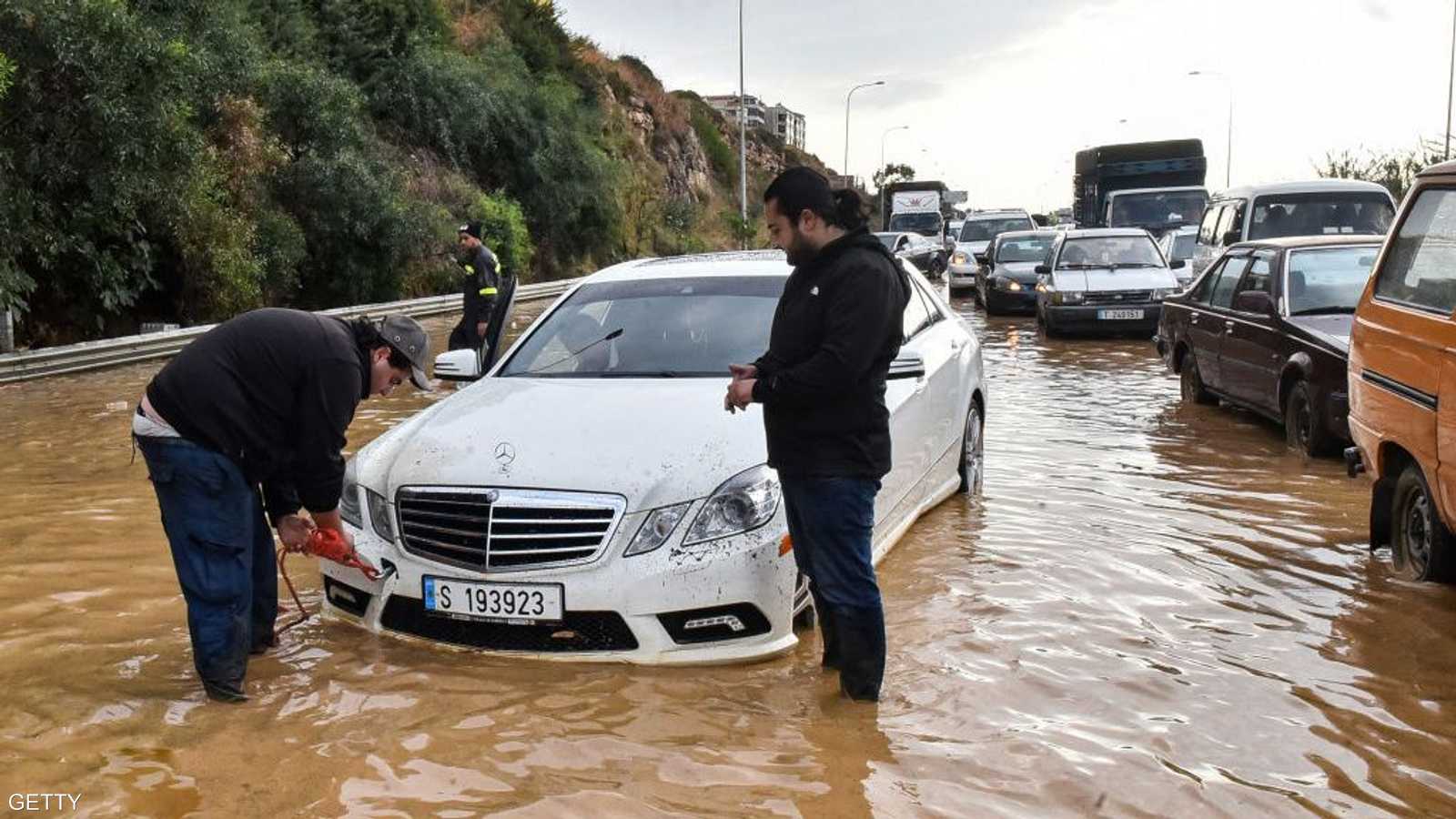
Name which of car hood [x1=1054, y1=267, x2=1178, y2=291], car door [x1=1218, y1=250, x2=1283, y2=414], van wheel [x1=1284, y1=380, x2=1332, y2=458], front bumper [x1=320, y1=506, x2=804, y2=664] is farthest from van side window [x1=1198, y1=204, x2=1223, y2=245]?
front bumper [x1=320, y1=506, x2=804, y2=664]

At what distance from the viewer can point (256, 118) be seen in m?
20.5

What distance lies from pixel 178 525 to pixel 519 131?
29901mm

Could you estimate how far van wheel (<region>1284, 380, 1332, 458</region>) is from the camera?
8578 mm

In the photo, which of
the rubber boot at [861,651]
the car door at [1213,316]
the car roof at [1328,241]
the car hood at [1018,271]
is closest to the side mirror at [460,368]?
the rubber boot at [861,651]

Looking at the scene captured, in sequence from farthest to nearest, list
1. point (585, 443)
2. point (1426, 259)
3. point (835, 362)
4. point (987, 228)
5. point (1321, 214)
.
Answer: point (987, 228) < point (1321, 214) < point (1426, 259) < point (585, 443) < point (835, 362)

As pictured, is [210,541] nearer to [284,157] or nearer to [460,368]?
[460,368]

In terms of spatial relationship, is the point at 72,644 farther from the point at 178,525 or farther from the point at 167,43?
the point at 167,43

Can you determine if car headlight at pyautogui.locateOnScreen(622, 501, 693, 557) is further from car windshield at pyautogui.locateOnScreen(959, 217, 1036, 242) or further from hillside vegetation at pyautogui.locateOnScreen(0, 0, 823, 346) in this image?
car windshield at pyautogui.locateOnScreen(959, 217, 1036, 242)

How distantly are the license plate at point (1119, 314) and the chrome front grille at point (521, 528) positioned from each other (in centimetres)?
1408

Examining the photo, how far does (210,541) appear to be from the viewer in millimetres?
4234

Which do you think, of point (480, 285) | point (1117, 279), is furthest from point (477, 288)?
point (1117, 279)

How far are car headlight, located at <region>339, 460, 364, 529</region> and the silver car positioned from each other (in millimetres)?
13882

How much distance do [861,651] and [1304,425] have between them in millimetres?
5766

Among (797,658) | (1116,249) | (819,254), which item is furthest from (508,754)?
(1116,249)
